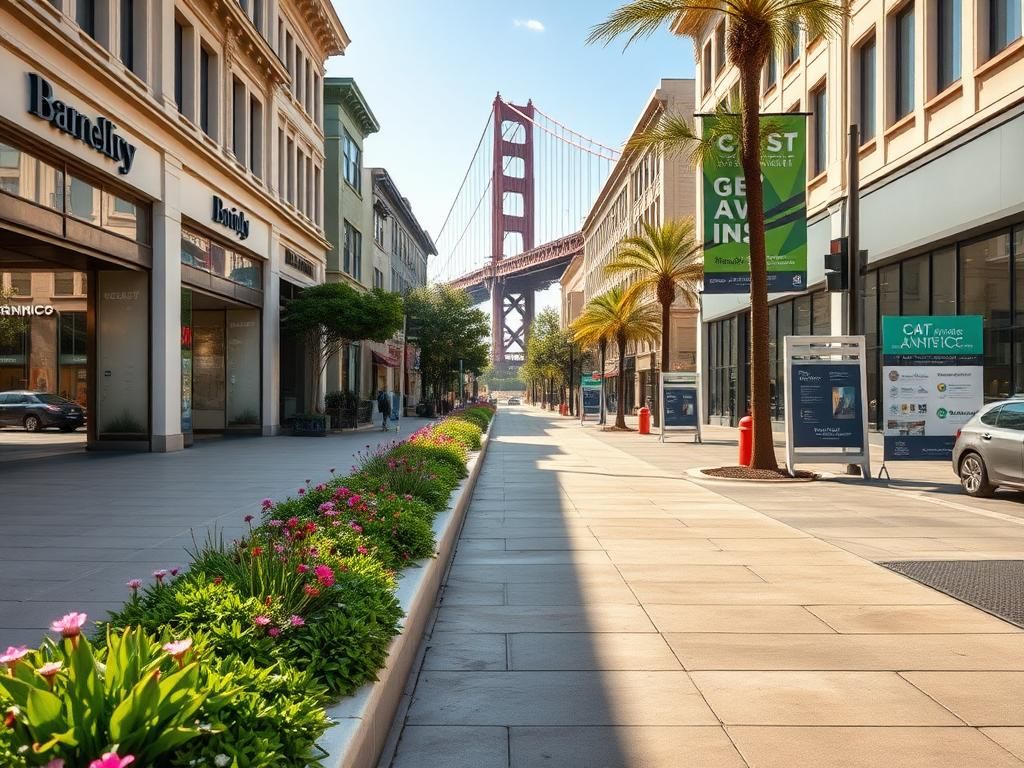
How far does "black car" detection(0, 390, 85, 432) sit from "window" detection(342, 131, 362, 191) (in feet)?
56.4

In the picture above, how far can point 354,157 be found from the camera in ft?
149

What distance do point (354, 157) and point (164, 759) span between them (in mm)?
45443

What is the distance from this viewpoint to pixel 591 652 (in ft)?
17.6

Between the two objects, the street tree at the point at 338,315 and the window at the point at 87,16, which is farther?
the street tree at the point at 338,315

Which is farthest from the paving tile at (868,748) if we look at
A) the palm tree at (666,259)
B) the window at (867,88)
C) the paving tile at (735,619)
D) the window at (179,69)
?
the palm tree at (666,259)

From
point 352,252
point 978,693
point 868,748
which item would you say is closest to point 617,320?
point 352,252

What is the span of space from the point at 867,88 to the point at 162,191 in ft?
60.6

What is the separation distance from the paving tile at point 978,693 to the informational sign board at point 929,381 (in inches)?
433

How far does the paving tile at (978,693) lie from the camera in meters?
4.27

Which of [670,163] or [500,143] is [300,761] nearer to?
[670,163]

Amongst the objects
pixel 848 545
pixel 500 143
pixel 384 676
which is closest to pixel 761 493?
pixel 848 545

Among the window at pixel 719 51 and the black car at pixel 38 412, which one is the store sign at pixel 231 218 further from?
the window at pixel 719 51

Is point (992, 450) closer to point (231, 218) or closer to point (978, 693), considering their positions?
point (978, 693)

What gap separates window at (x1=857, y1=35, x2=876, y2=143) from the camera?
78.8ft
